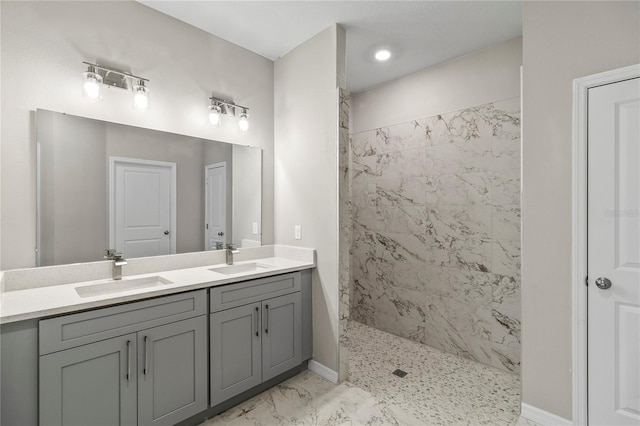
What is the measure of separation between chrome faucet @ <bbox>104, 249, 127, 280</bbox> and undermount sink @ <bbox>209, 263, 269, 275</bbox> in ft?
2.01

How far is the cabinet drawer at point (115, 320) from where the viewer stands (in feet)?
4.72

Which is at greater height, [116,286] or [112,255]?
[112,255]

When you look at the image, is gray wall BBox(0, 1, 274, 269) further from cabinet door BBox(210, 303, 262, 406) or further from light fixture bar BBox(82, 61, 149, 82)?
cabinet door BBox(210, 303, 262, 406)

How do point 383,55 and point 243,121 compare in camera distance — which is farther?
point 383,55

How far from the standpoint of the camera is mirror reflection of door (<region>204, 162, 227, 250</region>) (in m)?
2.55

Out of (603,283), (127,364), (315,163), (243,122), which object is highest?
(243,122)

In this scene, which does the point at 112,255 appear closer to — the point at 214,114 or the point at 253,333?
the point at 253,333

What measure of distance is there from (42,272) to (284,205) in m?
1.75

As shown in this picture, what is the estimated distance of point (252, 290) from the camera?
219cm

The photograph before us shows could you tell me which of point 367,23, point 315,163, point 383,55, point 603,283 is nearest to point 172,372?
point 315,163

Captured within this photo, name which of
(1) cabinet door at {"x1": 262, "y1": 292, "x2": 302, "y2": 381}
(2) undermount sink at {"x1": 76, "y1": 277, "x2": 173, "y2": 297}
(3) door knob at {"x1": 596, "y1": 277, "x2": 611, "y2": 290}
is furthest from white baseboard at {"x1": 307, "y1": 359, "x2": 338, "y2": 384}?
(3) door knob at {"x1": 596, "y1": 277, "x2": 611, "y2": 290}

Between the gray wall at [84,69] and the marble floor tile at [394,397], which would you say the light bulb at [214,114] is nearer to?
the gray wall at [84,69]

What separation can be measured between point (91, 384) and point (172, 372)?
0.39m

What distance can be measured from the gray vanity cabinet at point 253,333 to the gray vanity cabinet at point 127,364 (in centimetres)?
10
